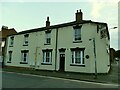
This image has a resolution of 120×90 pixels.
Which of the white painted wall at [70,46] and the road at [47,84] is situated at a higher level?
the white painted wall at [70,46]

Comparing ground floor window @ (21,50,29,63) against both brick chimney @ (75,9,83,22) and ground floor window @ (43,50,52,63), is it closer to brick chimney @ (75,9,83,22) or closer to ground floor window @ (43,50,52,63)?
ground floor window @ (43,50,52,63)

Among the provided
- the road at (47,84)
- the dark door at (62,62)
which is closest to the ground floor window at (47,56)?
the dark door at (62,62)

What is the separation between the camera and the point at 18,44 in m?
32.7

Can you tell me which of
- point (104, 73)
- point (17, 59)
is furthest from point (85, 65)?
point (17, 59)

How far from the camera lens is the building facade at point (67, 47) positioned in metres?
23.1

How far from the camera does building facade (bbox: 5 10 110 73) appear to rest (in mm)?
23125

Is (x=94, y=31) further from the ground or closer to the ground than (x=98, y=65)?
further from the ground

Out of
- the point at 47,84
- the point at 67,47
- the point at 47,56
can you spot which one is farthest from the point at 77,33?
the point at 47,84

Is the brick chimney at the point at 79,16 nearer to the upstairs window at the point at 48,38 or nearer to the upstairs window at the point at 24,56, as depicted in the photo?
the upstairs window at the point at 48,38

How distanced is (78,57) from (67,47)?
225 centimetres

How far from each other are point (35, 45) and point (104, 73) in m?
11.9

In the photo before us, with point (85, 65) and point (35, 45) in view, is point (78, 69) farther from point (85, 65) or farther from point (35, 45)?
point (35, 45)

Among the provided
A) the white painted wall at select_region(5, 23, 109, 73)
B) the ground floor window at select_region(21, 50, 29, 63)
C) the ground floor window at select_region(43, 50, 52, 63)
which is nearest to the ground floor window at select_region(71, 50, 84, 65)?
the white painted wall at select_region(5, 23, 109, 73)

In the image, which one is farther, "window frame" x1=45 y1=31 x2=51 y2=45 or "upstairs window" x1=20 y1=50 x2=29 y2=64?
"upstairs window" x1=20 y1=50 x2=29 y2=64
